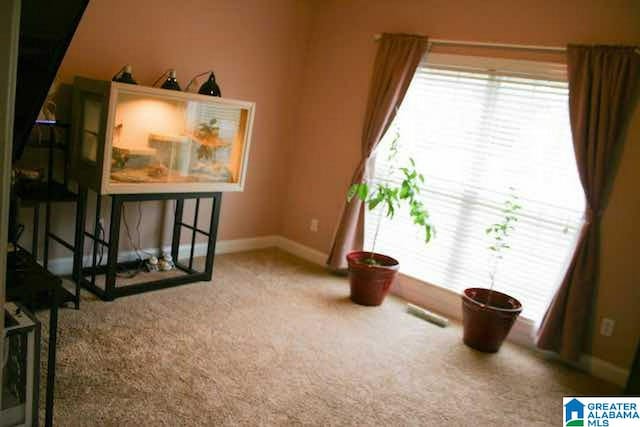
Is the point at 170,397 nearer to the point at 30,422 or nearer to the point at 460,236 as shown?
the point at 30,422

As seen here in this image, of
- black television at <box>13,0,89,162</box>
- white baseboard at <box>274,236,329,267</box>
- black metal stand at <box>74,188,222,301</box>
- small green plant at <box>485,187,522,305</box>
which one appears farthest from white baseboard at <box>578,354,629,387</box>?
black television at <box>13,0,89,162</box>

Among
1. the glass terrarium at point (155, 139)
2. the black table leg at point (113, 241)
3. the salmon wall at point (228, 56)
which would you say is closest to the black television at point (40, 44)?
the glass terrarium at point (155, 139)

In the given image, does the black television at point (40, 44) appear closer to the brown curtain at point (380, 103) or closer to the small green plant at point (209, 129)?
the small green plant at point (209, 129)

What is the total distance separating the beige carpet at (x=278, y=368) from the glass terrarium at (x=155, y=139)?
73 cm

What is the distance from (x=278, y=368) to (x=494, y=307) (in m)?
1.49

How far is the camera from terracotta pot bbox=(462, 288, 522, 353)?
3.17 metres

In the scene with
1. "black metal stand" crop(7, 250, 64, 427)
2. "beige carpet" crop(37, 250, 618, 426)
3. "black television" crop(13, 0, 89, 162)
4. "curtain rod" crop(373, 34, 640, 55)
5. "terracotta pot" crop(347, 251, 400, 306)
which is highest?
"curtain rod" crop(373, 34, 640, 55)

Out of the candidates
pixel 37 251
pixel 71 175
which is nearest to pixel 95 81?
pixel 71 175

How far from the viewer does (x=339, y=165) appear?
4375mm

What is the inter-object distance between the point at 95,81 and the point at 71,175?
2.15ft

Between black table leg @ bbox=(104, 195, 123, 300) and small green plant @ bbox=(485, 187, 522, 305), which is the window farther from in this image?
black table leg @ bbox=(104, 195, 123, 300)

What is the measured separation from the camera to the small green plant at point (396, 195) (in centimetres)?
363

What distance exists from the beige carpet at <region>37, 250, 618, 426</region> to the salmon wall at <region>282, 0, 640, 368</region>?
0.66 meters

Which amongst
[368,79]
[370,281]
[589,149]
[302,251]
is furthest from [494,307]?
[368,79]
